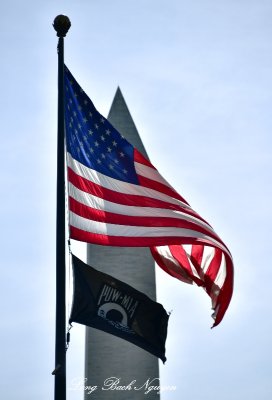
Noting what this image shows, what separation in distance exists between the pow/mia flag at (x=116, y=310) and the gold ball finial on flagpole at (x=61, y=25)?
448 cm

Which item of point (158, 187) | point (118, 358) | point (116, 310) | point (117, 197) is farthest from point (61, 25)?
point (118, 358)

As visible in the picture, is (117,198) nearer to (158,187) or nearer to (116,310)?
(158,187)

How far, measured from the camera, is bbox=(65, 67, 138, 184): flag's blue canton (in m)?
14.4

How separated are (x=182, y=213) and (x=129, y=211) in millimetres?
1221

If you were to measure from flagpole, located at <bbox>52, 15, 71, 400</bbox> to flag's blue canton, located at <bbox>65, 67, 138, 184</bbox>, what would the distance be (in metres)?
0.34

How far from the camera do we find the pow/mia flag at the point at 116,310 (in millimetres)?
13039

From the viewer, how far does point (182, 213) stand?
49.8 feet

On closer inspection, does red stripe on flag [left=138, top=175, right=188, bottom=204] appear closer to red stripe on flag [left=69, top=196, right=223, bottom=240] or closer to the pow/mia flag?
red stripe on flag [left=69, top=196, right=223, bottom=240]

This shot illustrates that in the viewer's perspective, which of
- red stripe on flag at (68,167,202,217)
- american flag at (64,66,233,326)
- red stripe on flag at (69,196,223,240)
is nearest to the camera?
red stripe on flag at (69,196,223,240)

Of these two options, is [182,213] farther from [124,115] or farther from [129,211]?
[124,115]

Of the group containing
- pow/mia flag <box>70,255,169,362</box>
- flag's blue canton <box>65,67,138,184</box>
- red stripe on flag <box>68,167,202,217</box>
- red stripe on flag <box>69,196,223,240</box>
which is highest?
flag's blue canton <box>65,67,138,184</box>

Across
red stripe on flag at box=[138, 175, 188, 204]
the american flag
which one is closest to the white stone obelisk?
the american flag

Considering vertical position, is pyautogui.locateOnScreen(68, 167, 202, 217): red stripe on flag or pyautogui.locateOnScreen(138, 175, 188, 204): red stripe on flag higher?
pyautogui.locateOnScreen(138, 175, 188, 204): red stripe on flag

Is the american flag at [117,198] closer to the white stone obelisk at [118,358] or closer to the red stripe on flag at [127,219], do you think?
the red stripe on flag at [127,219]
